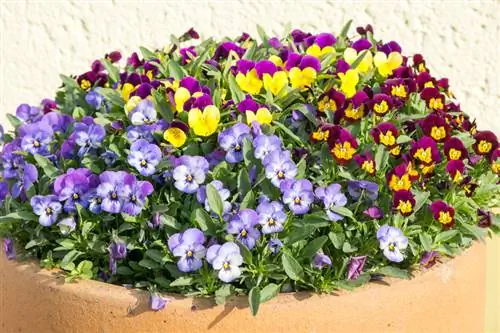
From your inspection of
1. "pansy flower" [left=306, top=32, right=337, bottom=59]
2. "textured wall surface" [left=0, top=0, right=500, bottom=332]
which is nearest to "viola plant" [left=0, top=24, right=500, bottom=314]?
"pansy flower" [left=306, top=32, right=337, bottom=59]

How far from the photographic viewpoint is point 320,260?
1.80 meters

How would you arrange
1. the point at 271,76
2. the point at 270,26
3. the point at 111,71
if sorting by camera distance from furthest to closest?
the point at 270,26 < the point at 111,71 < the point at 271,76

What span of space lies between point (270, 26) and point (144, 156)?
190 centimetres

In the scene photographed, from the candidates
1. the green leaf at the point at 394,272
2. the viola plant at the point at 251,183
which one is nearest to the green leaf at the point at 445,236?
the viola plant at the point at 251,183

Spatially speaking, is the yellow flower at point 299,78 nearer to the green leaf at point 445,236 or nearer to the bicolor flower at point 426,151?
the bicolor flower at point 426,151

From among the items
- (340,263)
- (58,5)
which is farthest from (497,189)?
(58,5)

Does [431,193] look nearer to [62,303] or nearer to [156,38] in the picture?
[62,303]

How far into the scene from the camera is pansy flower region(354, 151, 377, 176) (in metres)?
1.87

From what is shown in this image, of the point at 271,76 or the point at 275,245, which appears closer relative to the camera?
the point at 275,245

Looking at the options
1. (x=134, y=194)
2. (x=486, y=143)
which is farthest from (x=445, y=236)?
(x=134, y=194)

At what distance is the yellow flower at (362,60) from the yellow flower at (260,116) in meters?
0.38

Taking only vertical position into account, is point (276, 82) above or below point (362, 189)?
above

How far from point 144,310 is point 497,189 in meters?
0.95

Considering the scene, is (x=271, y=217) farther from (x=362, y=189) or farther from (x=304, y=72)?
(x=304, y=72)
